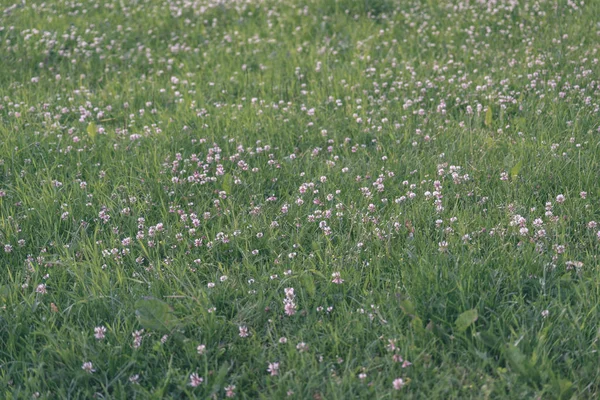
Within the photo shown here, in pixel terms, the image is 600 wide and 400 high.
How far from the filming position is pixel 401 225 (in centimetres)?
443

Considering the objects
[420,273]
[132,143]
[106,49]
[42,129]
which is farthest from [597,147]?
[106,49]

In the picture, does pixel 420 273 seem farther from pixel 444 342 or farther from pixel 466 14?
pixel 466 14

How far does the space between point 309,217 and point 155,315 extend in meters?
1.33

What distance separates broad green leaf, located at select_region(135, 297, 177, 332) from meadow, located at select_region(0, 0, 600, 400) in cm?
1

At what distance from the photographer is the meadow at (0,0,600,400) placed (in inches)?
134

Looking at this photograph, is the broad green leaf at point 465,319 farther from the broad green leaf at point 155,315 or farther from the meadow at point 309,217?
the broad green leaf at point 155,315

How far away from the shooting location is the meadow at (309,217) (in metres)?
3.42

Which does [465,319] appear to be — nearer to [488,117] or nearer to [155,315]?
[155,315]

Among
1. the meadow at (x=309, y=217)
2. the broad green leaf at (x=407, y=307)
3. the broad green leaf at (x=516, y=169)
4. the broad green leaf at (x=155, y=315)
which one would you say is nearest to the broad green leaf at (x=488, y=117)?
the meadow at (x=309, y=217)

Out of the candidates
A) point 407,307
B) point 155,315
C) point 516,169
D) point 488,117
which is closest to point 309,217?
point 407,307

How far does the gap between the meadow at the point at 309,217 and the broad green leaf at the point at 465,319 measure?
0.06 metres

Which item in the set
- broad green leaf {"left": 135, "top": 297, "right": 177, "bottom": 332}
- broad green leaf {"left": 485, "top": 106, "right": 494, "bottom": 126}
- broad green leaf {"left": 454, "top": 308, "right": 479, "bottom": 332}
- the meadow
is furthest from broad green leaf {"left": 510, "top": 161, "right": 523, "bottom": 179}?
broad green leaf {"left": 135, "top": 297, "right": 177, "bottom": 332}

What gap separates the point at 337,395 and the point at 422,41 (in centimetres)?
573

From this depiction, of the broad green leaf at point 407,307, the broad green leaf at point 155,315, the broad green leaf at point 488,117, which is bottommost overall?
the broad green leaf at point 488,117
